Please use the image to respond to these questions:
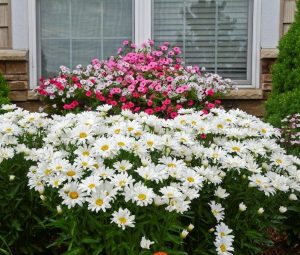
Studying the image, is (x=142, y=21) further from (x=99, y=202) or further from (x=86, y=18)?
(x=99, y=202)

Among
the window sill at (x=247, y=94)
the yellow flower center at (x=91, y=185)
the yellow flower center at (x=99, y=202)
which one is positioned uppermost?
the window sill at (x=247, y=94)

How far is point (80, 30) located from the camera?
5855mm

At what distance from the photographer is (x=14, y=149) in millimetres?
2561

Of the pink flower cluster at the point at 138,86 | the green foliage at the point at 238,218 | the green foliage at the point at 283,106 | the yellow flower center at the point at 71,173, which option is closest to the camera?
the yellow flower center at the point at 71,173

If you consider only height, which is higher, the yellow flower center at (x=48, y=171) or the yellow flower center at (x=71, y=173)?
the yellow flower center at (x=71, y=173)

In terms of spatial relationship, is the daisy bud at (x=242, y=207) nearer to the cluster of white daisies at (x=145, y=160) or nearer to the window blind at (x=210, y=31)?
the cluster of white daisies at (x=145, y=160)

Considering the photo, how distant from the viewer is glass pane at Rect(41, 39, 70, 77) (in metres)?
5.87

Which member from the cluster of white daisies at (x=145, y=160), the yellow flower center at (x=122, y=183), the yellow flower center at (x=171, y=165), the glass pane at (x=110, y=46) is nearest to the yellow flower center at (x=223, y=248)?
the cluster of white daisies at (x=145, y=160)

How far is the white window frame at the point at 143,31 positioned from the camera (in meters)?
5.66

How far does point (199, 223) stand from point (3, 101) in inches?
106

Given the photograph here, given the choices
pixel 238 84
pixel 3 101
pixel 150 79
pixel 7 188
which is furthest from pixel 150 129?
pixel 238 84

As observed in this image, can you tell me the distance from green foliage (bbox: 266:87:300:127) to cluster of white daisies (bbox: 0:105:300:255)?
1376 mm

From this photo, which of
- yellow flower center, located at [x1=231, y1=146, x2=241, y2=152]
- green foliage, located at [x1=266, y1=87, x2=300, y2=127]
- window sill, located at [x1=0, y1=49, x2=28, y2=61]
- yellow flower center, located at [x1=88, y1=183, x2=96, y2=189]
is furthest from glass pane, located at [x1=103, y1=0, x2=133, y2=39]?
yellow flower center, located at [x1=88, y1=183, x2=96, y2=189]

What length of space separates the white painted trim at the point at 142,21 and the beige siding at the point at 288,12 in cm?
145
